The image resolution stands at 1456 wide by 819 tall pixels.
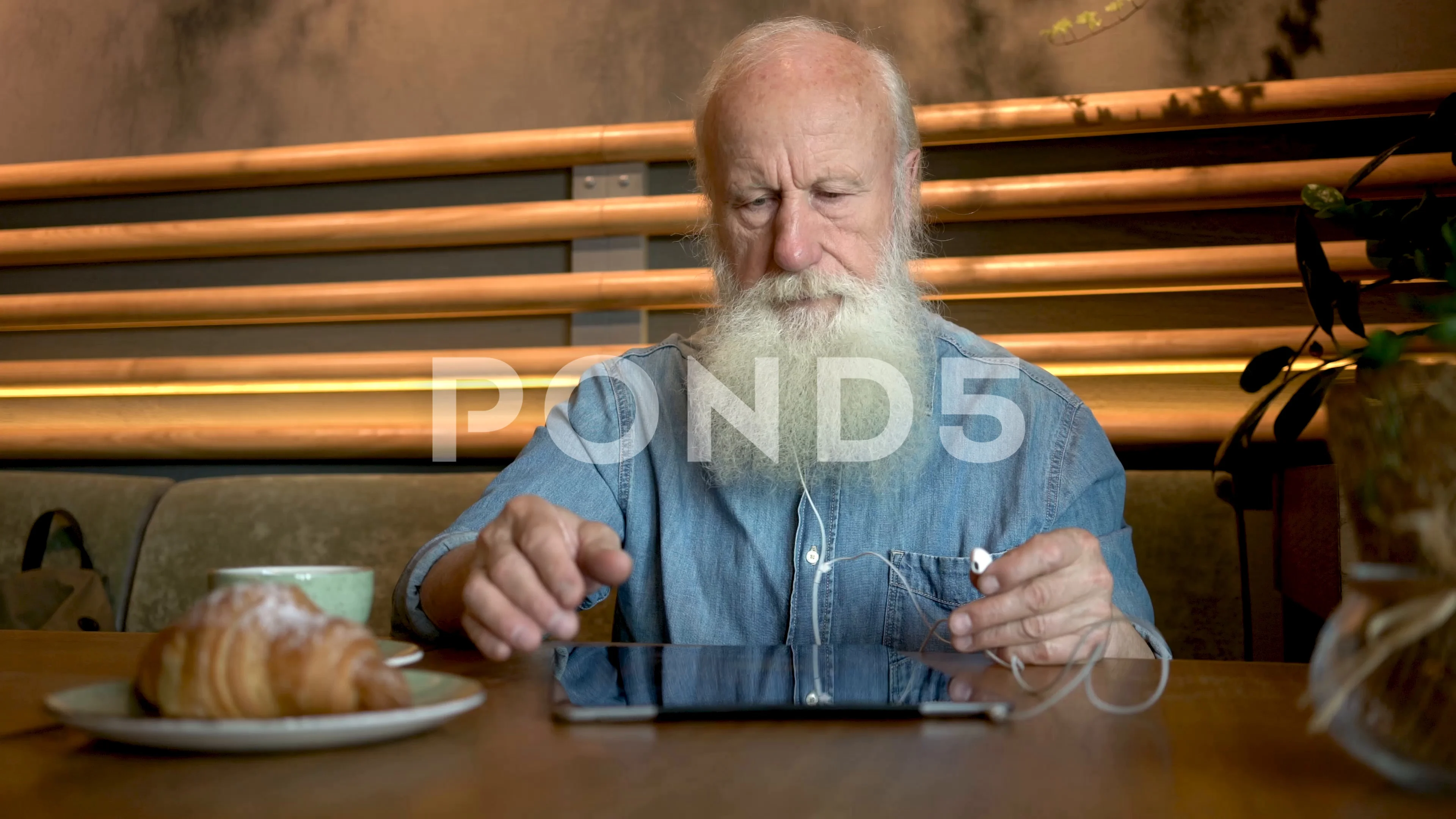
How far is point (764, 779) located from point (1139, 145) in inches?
71.7

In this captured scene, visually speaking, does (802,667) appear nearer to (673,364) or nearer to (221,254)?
(673,364)

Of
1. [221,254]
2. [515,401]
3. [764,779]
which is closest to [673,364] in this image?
[515,401]

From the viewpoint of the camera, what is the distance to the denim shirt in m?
1.21

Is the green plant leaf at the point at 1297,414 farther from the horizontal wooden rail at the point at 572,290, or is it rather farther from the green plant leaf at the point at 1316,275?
the horizontal wooden rail at the point at 572,290

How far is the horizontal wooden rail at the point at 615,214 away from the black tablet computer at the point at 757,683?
1272 millimetres

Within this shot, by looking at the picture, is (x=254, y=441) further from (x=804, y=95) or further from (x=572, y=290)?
(x=804, y=95)

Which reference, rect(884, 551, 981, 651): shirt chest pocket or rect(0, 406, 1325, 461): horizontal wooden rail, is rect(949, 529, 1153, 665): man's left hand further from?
rect(0, 406, 1325, 461): horizontal wooden rail

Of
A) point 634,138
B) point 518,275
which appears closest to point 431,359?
point 518,275

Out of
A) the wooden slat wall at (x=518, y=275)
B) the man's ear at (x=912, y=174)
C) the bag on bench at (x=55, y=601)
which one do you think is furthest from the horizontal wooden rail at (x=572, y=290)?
the bag on bench at (x=55, y=601)

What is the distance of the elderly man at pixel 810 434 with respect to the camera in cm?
123

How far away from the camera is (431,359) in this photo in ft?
7.16

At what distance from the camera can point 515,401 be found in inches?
85.6

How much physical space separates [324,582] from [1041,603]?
0.49 metres

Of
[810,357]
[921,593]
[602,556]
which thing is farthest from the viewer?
[810,357]
